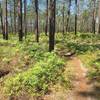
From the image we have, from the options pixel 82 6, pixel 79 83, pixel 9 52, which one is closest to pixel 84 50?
pixel 9 52

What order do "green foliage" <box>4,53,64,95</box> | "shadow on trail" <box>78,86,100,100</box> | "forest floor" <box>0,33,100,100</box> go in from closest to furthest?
1. "shadow on trail" <box>78,86,100,100</box>
2. "forest floor" <box>0,33,100,100</box>
3. "green foliage" <box>4,53,64,95</box>

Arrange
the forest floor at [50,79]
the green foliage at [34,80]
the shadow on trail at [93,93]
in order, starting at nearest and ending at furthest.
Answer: the shadow on trail at [93,93], the forest floor at [50,79], the green foliage at [34,80]

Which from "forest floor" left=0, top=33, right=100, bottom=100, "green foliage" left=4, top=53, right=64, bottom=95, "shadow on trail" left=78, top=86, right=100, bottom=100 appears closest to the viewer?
"shadow on trail" left=78, top=86, right=100, bottom=100

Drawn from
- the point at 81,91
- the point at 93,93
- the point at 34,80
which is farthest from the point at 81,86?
the point at 34,80

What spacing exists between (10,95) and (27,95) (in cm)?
68

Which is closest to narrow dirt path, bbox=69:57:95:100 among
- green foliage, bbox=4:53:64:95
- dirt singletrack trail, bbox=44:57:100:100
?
dirt singletrack trail, bbox=44:57:100:100

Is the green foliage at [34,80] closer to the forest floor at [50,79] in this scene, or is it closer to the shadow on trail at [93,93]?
the forest floor at [50,79]

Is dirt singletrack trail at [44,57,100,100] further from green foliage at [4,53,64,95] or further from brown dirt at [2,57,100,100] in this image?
green foliage at [4,53,64,95]

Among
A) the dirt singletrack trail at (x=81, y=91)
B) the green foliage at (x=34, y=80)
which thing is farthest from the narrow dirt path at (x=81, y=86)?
the green foliage at (x=34, y=80)

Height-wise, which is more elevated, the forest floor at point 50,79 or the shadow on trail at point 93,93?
the forest floor at point 50,79

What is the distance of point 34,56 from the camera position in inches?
540

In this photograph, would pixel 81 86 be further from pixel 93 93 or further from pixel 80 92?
pixel 93 93

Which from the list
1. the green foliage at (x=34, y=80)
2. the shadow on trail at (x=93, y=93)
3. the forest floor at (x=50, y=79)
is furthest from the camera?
the green foliage at (x=34, y=80)

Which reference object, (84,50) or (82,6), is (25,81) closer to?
(84,50)
